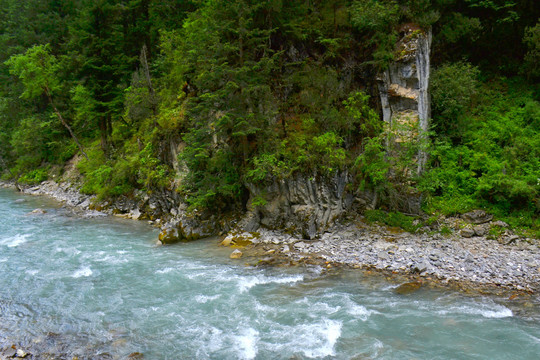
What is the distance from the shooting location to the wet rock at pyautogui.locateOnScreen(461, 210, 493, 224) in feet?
42.7

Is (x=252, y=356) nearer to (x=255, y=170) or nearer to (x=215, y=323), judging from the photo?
(x=215, y=323)

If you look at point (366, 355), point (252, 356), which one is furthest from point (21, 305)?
point (366, 355)

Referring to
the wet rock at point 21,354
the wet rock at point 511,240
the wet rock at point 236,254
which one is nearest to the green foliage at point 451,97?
the wet rock at point 511,240

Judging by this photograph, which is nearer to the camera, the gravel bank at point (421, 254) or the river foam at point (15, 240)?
the gravel bank at point (421, 254)

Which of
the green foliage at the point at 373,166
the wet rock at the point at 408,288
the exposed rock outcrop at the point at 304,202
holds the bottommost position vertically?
the wet rock at the point at 408,288

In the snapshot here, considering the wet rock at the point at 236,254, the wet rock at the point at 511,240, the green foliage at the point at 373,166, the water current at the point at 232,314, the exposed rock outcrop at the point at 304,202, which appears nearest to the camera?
the water current at the point at 232,314

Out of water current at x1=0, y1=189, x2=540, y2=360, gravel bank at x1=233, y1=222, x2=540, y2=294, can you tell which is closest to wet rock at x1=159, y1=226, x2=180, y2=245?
water current at x1=0, y1=189, x2=540, y2=360

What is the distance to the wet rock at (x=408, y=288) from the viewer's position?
9.93 metres

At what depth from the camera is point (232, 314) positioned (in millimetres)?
9117

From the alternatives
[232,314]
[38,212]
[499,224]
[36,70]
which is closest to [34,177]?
[36,70]

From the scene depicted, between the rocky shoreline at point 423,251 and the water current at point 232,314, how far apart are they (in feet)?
2.96

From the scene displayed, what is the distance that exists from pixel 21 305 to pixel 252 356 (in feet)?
23.1

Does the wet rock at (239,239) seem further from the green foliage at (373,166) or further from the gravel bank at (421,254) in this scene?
the green foliage at (373,166)

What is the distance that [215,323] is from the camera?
8.71 metres
